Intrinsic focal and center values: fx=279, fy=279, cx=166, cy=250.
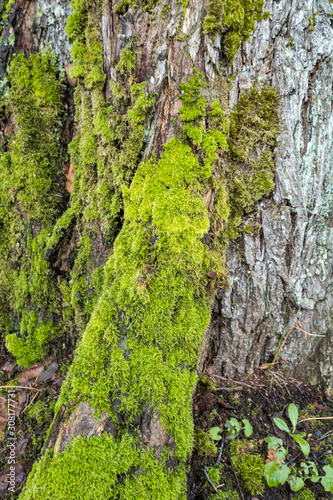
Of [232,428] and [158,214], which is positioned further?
[232,428]

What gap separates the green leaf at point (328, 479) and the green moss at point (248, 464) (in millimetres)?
460

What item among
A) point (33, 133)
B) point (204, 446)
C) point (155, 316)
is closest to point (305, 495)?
point (204, 446)

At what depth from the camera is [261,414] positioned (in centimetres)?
236

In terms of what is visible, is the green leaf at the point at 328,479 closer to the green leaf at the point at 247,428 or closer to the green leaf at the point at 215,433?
the green leaf at the point at 247,428

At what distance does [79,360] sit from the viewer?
1.77 metres

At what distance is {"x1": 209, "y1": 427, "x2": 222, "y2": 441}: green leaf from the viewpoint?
2.14 metres

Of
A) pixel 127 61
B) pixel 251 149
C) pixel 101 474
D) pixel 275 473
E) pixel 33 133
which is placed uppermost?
pixel 127 61

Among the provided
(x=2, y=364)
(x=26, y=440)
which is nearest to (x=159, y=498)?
(x=26, y=440)

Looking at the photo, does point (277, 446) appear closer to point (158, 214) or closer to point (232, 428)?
point (232, 428)

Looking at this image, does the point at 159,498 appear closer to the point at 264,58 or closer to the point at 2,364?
the point at 2,364

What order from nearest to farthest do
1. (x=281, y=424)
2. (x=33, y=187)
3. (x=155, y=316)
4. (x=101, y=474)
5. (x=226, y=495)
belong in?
(x=101, y=474)
(x=155, y=316)
(x=226, y=495)
(x=281, y=424)
(x=33, y=187)

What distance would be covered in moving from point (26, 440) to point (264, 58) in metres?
3.57

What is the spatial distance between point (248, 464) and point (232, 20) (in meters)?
3.23

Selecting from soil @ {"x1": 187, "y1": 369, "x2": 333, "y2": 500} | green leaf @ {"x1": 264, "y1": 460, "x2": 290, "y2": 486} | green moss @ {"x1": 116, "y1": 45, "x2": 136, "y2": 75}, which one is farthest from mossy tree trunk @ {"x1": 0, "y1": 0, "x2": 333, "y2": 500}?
green leaf @ {"x1": 264, "y1": 460, "x2": 290, "y2": 486}
